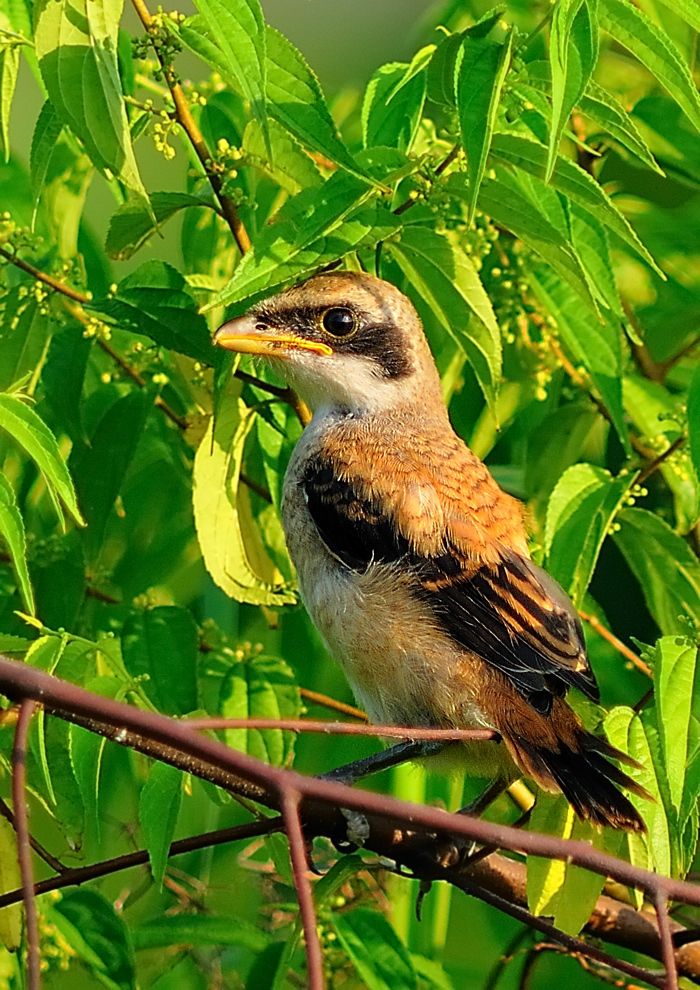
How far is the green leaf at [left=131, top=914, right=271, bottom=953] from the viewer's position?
2.69 metres

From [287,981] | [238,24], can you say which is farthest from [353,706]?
[238,24]

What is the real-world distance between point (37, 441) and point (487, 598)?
3.33ft

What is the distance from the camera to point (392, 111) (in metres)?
2.65

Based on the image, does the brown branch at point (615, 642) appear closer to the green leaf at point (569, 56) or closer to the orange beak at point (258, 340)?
the orange beak at point (258, 340)

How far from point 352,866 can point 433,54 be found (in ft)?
4.83

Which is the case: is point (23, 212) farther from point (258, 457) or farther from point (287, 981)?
point (287, 981)

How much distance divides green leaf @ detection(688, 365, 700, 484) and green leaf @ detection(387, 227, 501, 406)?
372 millimetres

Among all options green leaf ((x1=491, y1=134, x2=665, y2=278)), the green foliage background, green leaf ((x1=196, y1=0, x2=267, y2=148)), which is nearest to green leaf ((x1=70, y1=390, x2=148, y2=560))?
the green foliage background

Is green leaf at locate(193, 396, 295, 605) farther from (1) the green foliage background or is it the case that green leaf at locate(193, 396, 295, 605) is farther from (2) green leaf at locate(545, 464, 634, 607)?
(2) green leaf at locate(545, 464, 634, 607)

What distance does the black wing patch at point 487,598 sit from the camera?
2.68 m

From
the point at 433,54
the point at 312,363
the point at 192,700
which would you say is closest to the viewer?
the point at 433,54

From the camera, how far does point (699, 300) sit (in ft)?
10.0

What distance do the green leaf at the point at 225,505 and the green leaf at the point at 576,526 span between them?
59 centimetres

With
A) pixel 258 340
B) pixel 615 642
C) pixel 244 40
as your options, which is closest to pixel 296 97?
pixel 244 40
